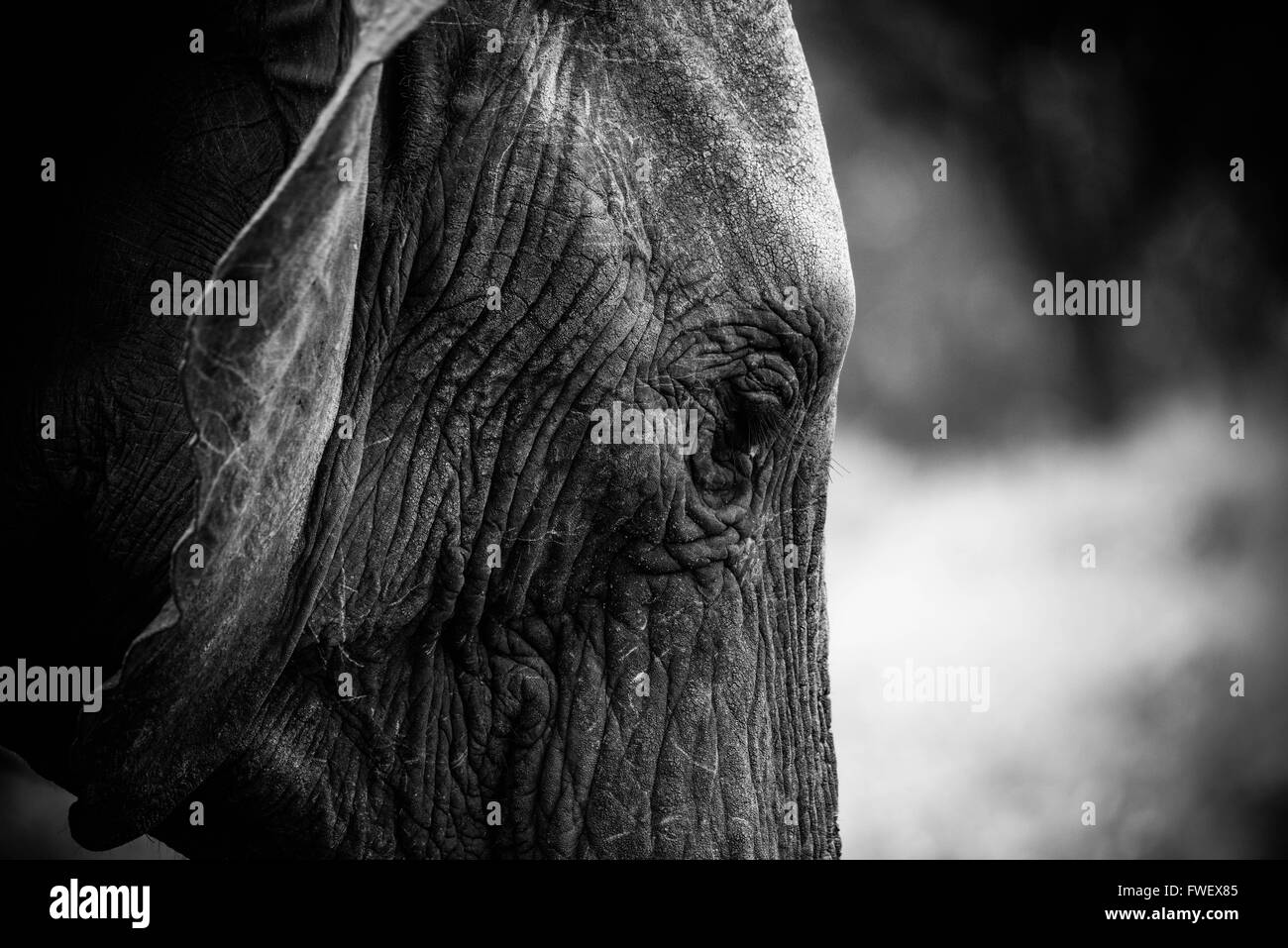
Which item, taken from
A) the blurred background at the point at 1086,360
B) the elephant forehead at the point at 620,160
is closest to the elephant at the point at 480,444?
the elephant forehead at the point at 620,160

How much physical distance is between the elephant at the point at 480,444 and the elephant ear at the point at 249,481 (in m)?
0.01

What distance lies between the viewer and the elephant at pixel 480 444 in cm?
213

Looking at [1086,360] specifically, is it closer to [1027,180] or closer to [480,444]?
[1027,180]

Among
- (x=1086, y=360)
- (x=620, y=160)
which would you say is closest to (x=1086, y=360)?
(x=1086, y=360)

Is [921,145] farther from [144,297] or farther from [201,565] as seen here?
[201,565]

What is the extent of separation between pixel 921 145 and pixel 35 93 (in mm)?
4047

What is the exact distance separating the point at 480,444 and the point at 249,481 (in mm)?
557

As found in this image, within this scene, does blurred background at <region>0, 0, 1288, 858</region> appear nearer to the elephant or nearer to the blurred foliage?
the blurred foliage

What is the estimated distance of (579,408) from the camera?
228 cm

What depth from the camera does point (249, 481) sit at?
176 centimetres

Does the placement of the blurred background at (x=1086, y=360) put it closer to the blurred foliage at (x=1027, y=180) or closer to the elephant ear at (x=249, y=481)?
the blurred foliage at (x=1027, y=180)

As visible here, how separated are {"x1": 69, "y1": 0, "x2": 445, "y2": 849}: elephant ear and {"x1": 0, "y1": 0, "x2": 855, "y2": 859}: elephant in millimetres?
12

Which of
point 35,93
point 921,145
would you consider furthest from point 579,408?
point 921,145

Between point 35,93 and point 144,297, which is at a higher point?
point 35,93
